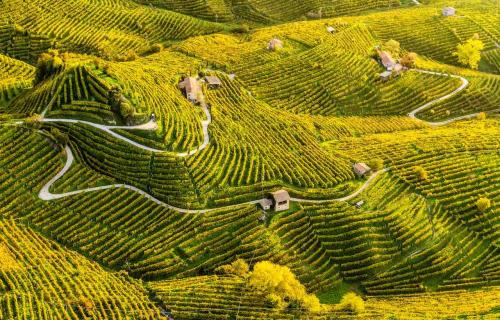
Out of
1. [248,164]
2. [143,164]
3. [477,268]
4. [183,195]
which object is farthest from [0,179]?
[477,268]

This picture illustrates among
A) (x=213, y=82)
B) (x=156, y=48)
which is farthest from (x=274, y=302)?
(x=156, y=48)

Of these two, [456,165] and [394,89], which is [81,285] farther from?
[394,89]

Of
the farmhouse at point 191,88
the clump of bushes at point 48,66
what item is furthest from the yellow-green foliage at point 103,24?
the farmhouse at point 191,88

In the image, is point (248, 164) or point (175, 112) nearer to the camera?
point (248, 164)

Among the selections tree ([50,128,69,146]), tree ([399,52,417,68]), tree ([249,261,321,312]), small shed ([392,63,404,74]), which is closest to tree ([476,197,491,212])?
tree ([249,261,321,312])

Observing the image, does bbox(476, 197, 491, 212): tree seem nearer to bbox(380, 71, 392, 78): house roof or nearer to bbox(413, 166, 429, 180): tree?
bbox(413, 166, 429, 180): tree
